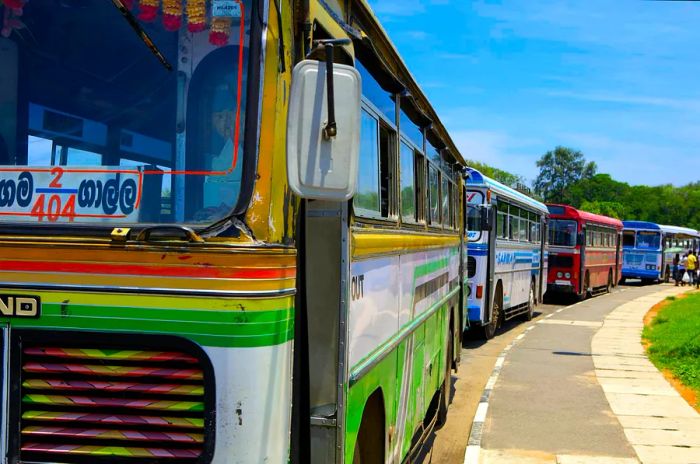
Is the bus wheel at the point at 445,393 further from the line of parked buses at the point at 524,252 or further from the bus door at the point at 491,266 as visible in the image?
the bus door at the point at 491,266

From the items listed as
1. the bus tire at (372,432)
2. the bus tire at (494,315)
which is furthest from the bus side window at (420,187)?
the bus tire at (494,315)

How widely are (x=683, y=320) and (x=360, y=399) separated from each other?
17.4 m

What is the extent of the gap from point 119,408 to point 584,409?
8138mm

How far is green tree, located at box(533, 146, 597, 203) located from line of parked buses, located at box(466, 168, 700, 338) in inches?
3839

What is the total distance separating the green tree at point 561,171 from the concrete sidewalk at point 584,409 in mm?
118428

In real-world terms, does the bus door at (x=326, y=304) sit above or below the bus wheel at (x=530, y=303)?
above

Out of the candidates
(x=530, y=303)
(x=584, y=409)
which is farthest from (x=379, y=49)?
(x=530, y=303)

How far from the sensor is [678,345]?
48.1 ft

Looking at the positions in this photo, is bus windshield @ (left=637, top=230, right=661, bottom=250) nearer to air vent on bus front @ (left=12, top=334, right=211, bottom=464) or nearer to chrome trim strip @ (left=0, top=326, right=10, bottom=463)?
air vent on bus front @ (left=12, top=334, right=211, bottom=464)

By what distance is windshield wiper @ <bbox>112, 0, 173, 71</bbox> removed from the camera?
109 inches

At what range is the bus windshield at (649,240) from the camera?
40.2m

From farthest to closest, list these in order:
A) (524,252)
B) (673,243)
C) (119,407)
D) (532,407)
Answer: (673,243)
(524,252)
(532,407)
(119,407)

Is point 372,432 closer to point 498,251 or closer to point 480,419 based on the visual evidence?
point 480,419

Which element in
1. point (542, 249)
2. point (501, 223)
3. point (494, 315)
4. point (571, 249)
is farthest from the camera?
point (571, 249)
